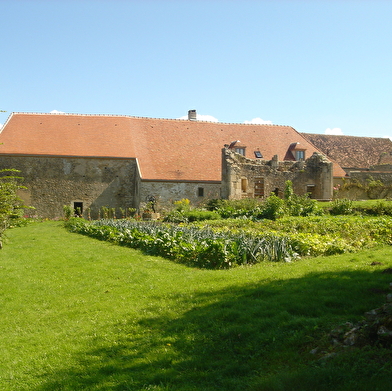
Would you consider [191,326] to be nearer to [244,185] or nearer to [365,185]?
[244,185]

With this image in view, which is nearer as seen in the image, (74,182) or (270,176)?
(270,176)

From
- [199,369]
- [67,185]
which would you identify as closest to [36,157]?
[67,185]

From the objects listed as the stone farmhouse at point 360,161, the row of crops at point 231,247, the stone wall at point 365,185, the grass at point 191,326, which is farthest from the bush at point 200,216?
the stone farmhouse at point 360,161

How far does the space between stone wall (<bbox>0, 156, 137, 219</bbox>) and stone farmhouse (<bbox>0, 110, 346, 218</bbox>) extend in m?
0.05

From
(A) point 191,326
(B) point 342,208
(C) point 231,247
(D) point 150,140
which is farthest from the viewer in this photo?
(D) point 150,140

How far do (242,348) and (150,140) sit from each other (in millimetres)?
23952

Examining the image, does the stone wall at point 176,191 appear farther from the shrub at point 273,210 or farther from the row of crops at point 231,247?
the row of crops at point 231,247

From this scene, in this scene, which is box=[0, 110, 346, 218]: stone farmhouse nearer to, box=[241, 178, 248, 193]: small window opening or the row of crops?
box=[241, 178, 248, 193]: small window opening

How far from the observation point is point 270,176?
24281mm

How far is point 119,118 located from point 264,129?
33.1 feet

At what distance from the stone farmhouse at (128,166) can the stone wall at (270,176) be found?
56mm

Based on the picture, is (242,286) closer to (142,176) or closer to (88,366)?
(88,366)

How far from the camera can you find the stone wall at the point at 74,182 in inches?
990

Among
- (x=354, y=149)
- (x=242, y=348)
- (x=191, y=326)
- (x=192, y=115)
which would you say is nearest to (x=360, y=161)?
(x=354, y=149)
